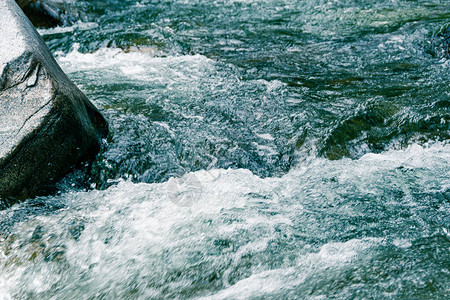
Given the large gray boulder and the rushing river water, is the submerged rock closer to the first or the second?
the rushing river water

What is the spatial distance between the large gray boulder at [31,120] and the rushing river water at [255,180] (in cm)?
21

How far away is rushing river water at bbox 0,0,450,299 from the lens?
2416 mm

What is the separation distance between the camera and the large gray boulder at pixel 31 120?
2990mm

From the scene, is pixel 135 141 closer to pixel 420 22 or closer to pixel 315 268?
pixel 315 268

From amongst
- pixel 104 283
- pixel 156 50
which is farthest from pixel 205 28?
pixel 104 283

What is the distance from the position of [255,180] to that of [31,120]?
2.00m

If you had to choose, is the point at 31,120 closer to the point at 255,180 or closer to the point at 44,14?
the point at 255,180

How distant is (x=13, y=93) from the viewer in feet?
10.1

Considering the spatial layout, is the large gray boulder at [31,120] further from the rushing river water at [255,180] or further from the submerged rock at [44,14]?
the submerged rock at [44,14]

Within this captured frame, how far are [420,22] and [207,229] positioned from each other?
653cm

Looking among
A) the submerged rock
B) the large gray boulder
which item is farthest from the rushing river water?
the submerged rock

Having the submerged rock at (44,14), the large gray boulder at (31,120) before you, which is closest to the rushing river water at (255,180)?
the large gray boulder at (31,120)

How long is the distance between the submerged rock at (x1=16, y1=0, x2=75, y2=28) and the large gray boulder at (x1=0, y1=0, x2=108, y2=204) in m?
7.02

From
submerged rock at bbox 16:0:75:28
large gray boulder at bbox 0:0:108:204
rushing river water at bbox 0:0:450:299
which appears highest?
submerged rock at bbox 16:0:75:28
